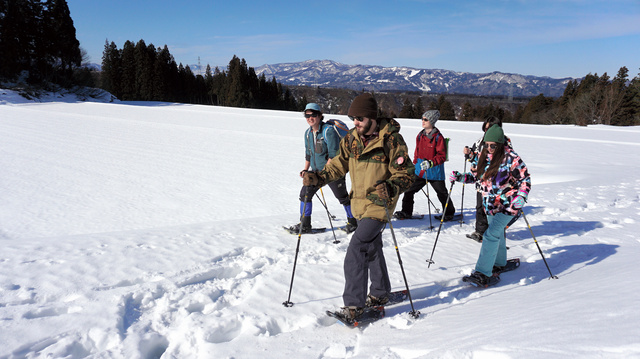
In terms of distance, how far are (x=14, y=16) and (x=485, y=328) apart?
6059 centimetres

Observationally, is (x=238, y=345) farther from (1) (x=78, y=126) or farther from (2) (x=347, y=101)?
(2) (x=347, y=101)

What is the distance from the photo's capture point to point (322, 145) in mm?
5340

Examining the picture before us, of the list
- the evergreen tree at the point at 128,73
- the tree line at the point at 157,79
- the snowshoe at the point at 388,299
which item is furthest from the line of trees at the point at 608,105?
the evergreen tree at the point at 128,73

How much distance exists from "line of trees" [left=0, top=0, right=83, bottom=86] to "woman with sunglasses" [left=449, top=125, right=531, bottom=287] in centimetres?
5474

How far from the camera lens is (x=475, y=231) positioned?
5875mm

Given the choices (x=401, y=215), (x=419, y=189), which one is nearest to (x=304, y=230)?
(x=401, y=215)

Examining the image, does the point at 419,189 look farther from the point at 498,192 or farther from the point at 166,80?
the point at 166,80

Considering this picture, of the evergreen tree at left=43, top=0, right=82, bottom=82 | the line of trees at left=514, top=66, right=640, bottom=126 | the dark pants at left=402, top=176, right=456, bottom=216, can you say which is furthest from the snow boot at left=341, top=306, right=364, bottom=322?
the evergreen tree at left=43, top=0, right=82, bottom=82

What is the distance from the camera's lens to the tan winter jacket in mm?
3047

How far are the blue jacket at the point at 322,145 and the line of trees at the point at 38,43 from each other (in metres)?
52.2

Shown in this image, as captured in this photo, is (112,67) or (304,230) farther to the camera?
(112,67)

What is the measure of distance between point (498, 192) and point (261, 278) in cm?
293

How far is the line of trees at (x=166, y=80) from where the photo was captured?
57.5 meters

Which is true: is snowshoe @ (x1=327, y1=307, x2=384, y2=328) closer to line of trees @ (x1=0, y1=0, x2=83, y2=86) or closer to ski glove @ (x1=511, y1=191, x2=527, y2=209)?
ski glove @ (x1=511, y1=191, x2=527, y2=209)
